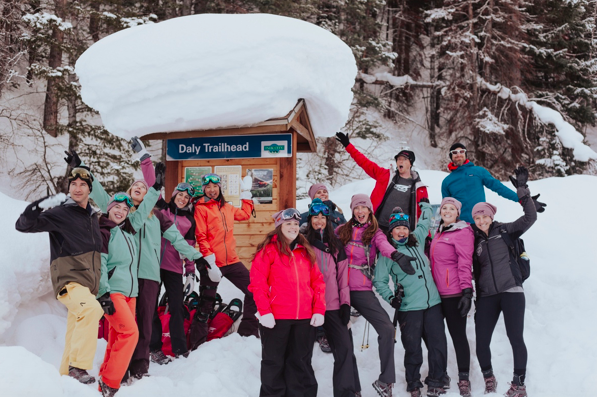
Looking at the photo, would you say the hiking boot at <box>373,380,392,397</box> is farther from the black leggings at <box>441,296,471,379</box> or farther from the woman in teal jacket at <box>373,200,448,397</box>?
the black leggings at <box>441,296,471,379</box>

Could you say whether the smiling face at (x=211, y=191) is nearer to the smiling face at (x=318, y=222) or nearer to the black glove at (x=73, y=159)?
the smiling face at (x=318, y=222)

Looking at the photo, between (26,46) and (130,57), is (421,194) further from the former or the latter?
(26,46)

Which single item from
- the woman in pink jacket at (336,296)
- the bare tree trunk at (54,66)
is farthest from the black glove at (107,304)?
the bare tree trunk at (54,66)

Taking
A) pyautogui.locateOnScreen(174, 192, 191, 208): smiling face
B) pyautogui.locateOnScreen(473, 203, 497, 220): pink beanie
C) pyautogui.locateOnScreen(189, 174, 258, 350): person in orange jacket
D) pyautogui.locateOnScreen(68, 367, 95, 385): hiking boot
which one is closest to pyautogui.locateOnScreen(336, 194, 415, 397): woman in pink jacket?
pyautogui.locateOnScreen(473, 203, 497, 220): pink beanie

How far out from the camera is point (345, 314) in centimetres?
457

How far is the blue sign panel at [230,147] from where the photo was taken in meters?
6.67

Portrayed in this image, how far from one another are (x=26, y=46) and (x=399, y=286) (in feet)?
35.5

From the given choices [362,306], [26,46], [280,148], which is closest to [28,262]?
[280,148]

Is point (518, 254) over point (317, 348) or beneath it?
over

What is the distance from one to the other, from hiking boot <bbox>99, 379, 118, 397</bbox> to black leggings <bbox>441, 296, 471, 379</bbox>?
10.6 ft

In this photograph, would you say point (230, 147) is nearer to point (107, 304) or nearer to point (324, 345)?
point (324, 345)

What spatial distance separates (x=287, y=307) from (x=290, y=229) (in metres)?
0.71

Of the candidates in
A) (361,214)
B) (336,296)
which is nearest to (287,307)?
(336,296)

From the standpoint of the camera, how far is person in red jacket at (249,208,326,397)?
167 inches
